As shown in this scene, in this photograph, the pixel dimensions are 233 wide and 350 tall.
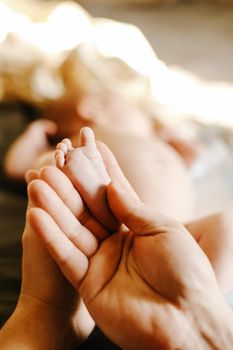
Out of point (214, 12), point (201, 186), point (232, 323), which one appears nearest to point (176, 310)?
point (232, 323)

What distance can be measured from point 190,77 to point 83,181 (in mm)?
1135

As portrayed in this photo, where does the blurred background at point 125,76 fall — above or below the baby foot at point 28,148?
above

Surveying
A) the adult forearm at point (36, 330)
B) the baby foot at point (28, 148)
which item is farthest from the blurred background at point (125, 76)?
the adult forearm at point (36, 330)

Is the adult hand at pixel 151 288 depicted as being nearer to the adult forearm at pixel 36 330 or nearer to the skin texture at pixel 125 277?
the skin texture at pixel 125 277

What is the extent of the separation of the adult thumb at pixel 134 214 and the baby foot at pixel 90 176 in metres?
0.02

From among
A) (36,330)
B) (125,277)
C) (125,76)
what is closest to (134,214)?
(125,277)

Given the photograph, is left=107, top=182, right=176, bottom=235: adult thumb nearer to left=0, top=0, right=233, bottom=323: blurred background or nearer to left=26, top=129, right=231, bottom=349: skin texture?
left=26, top=129, right=231, bottom=349: skin texture

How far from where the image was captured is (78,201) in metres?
0.67

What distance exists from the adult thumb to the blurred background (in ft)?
1.08

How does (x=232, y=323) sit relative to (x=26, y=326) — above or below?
above

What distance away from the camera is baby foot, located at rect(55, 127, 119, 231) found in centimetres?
67

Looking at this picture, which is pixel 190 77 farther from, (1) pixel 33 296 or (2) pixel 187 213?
(1) pixel 33 296

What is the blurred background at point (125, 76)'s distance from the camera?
1172 mm

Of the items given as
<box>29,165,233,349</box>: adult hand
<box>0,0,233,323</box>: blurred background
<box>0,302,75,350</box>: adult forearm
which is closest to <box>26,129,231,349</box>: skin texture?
<box>29,165,233,349</box>: adult hand
